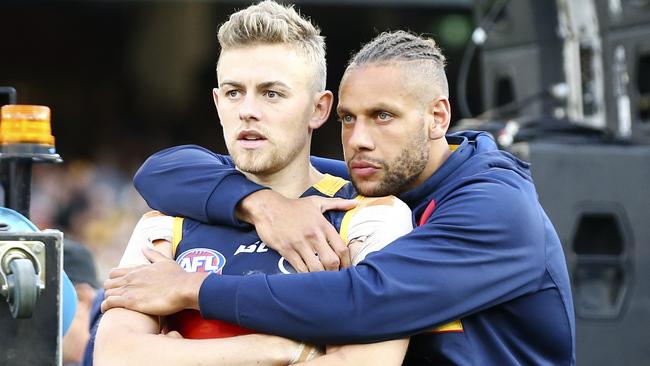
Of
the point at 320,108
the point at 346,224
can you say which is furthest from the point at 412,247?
the point at 320,108

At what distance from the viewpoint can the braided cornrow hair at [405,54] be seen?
3.46 m

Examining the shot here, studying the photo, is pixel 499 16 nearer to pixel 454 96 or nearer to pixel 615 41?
pixel 615 41

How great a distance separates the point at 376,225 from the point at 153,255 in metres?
0.61

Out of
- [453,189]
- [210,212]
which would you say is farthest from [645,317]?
[210,212]

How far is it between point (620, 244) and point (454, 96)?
9943 mm

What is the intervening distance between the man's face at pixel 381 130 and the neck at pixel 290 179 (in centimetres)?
14

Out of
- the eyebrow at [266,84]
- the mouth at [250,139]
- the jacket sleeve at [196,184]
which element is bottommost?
the jacket sleeve at [196,184]

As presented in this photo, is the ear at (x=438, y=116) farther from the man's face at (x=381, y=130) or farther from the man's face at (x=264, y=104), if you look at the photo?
the man's face at (x=264, y=104)

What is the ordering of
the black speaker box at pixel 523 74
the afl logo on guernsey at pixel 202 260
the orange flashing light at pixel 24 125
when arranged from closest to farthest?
the afl logo on guernsey at pixel 202 260
the orange flashing light at pixel 24 125
the black speaker box at pixel 523 74

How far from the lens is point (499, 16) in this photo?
6.82 meters

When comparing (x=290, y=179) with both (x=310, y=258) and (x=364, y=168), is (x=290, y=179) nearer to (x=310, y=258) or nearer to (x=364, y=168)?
(x=364, y=168)

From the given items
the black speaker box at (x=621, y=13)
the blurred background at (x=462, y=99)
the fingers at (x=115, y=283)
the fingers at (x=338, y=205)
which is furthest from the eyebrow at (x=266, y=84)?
the black speaker box at (x=621, y=13)

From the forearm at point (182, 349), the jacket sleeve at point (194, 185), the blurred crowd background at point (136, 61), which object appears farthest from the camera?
the blurred crowd background at point (136, 61)

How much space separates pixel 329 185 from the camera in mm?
3523
